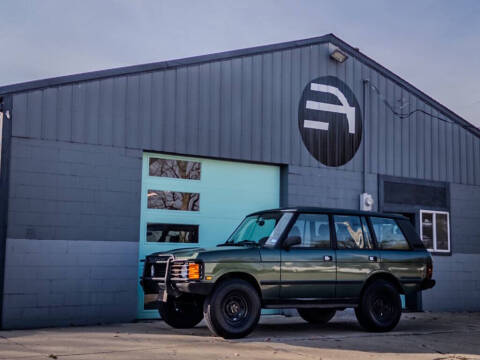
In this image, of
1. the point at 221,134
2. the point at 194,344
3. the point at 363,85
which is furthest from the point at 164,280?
the point at 363,85

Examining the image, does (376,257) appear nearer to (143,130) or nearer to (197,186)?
(197,186)

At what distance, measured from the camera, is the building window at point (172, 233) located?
12.9m

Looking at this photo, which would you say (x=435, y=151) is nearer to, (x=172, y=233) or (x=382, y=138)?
(x=382, y=138)

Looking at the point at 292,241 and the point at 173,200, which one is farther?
the point at 173,200

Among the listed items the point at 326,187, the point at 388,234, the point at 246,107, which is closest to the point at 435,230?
the point at 326,187

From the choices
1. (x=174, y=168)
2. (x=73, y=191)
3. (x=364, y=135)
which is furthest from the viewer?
(x=364, y=135)

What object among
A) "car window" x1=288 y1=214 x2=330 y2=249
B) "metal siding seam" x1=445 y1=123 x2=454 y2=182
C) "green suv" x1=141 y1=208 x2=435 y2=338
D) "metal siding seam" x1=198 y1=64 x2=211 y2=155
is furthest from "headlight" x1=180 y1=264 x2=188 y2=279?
"metal siding seam" x1=445 y1=123 x2=454 y2=182

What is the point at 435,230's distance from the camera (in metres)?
17.1

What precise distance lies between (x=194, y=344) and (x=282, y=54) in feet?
25.8

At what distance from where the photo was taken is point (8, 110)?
444 inches

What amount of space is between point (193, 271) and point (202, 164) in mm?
4424

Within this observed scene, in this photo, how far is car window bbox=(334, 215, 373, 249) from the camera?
10906 millimetres

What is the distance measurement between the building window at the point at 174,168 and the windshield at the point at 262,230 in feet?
7.71

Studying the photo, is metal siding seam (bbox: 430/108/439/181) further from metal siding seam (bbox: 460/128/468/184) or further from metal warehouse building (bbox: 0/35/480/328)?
metal siding seam (bbox: 460/128/468/184)
